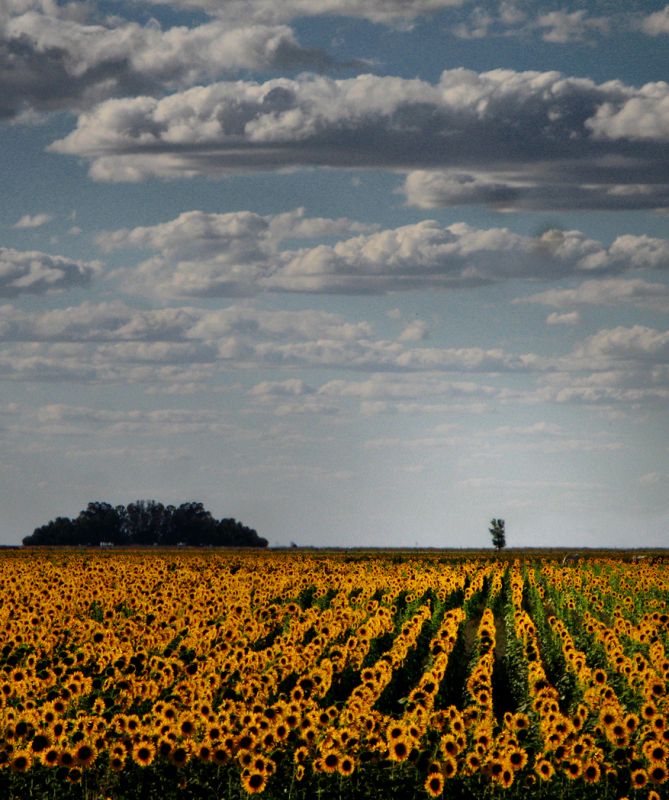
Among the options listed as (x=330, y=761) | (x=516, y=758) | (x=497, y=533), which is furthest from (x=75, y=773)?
(x=497, y=533)

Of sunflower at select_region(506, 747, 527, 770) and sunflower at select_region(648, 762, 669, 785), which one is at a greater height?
sunflower at select_region(506, 747, 527, 770)

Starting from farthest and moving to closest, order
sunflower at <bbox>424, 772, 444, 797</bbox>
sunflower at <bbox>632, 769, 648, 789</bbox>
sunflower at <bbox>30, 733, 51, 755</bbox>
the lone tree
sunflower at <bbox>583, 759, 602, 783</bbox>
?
the lone tree
sunflower at <bbox>30, 733, 51, 755</bbox>
sunflower at <bbox>583, 759, 602, 783</bbox>
sunflower at <bbox>632, 769, 648, 789</bbox>
sunflower at <bbox>424, 772, 444, 797</bbox>

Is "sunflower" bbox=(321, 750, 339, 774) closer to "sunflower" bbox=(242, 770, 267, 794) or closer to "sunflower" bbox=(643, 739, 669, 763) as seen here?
"sunflower" bbox=(242, 770, 267, 794)

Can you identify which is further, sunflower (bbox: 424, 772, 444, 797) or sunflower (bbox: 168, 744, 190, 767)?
sunflower (bbox: 168, 744, 190, 767)

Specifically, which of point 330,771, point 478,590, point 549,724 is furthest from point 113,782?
point 478,590

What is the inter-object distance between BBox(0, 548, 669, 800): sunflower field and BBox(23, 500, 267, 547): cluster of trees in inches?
5440

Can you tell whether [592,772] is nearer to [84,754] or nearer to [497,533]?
[84,754]

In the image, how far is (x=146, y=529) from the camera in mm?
181000

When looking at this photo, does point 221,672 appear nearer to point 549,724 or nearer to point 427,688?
point 427,688

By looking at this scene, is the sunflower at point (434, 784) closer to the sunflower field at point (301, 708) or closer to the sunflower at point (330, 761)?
the sunflower field at point (301, 708)

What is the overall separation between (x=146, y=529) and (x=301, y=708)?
165 meters

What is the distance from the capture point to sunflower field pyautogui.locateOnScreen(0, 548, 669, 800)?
15.8 meters

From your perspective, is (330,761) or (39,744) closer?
(330,761)

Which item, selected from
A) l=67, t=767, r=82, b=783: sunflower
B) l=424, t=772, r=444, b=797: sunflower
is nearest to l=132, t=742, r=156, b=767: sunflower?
l=67, t=767, r=82, b=783: sunflower
